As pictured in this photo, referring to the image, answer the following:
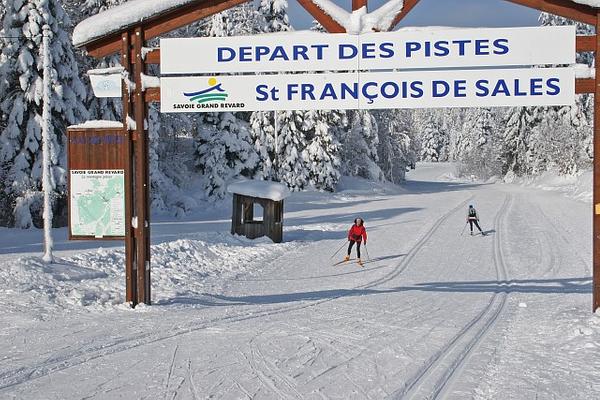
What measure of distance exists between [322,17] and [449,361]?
202 inches

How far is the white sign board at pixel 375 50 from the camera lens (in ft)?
28.9

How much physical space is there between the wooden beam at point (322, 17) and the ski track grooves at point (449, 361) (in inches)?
173

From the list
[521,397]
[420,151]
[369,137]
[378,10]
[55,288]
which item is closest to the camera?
[521,397]

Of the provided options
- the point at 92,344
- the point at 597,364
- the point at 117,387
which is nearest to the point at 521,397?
the point at 597,364

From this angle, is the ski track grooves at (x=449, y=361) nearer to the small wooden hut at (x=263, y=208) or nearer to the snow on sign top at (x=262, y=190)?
the small wooden hut at (x=263, y=208)

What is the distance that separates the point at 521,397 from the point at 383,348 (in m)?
1.88

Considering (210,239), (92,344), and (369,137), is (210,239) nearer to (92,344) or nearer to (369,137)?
(92,344)

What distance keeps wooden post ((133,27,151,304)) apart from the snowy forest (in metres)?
14.0

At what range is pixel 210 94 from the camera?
370 inches

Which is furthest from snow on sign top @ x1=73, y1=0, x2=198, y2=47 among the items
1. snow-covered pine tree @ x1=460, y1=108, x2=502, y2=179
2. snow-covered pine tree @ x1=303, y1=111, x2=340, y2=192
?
snow-covered pine tree @ x1=460, y1=108, x2=502, y2=179

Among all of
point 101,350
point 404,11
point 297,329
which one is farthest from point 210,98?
point 101,350

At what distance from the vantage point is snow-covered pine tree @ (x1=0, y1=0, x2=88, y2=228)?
26.8 meters

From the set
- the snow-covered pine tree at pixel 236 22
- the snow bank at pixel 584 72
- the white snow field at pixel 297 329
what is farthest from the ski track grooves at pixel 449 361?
the snow-covered pine tree at pixel 236 22

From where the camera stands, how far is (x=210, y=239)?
2056 centimetres
